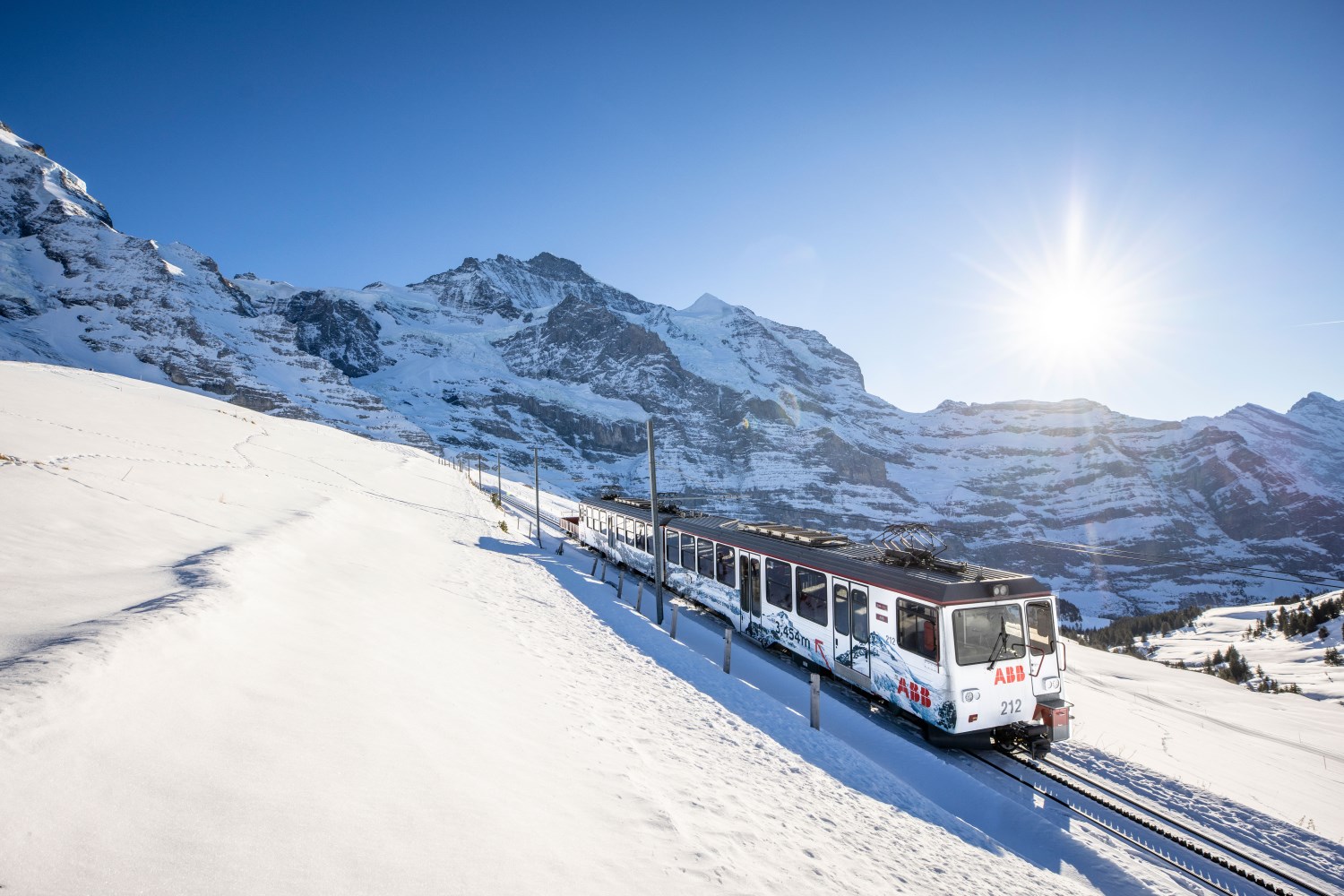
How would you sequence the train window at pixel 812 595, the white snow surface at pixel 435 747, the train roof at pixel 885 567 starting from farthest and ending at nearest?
the train window at pixel 812 595 → the train roof at pixel 885 567 → the white snow surface at pixel 435 747

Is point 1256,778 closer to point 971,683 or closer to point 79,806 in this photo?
point 971,683

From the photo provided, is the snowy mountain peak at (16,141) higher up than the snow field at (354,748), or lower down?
higher up

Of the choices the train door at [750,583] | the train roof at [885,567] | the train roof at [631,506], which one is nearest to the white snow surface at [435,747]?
the train door at [750,583]

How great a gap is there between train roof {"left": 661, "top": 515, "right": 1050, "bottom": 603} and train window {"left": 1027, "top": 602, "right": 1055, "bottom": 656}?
0.28m

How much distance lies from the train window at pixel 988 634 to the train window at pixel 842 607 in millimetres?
2556

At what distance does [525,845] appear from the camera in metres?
4.03

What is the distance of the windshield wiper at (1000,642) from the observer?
9.76 metres

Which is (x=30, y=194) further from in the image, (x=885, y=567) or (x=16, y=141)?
(x=885, y=567)

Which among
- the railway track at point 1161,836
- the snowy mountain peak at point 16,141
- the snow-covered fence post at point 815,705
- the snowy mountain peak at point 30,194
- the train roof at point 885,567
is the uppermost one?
the snowy mountain peak at point 16,141

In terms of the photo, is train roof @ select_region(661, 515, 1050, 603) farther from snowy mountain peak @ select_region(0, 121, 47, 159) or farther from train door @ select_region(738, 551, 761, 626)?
snowy mountain peak @ select_region(0, 121, 47, 159)

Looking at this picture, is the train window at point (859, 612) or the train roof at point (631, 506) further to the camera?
the train roof at point (631, 506)

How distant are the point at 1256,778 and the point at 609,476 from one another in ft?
476

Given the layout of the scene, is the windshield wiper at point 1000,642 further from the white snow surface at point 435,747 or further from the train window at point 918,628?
the white snow surface at point 435,747

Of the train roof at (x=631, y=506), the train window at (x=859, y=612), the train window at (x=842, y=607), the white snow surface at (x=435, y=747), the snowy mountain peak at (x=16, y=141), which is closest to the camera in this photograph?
the white snow surface at (x=435, y=747)
